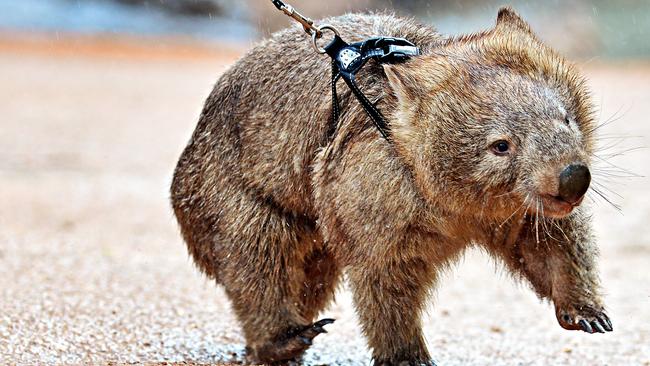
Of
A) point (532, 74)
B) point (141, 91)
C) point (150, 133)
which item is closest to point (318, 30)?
point (532, 74)

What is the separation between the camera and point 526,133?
4051 millimetres

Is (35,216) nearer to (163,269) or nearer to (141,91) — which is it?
(163,269)

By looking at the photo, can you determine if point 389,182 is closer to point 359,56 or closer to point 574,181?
point 359,56

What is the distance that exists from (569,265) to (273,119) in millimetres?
1586

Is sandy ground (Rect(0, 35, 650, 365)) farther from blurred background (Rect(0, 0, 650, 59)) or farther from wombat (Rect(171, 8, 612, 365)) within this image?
blurred background (Rect(0, 0, 650, 59))

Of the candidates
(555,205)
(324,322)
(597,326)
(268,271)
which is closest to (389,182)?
(555,205)

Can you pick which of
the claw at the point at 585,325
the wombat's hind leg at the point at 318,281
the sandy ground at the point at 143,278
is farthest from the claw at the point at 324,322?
the claw at the point at 585,325

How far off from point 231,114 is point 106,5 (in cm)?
2282

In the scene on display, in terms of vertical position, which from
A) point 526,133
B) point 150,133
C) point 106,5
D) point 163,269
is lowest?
point 163,269

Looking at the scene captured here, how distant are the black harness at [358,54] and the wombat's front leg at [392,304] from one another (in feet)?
2.23

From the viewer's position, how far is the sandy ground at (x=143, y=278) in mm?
5746

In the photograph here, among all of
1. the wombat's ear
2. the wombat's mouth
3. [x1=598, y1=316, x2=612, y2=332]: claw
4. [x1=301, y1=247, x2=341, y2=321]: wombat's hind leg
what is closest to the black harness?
the wombat's ear

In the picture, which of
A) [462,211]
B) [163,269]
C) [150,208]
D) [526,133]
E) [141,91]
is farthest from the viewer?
[141,91]

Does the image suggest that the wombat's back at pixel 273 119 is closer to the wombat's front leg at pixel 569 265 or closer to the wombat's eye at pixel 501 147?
the wombat's eye at pixel 501 147
